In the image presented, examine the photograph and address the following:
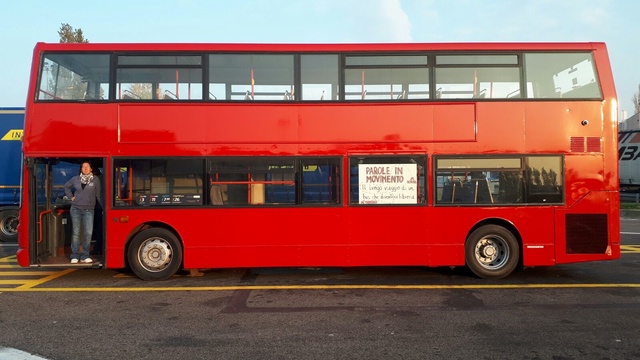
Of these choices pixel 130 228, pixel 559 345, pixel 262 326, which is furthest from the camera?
pixel 130 228

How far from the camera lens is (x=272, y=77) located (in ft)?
23.7

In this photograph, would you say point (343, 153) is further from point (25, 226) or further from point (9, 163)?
point (9, 163)

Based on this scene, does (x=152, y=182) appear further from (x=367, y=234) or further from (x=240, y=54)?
(x=367, y=234)

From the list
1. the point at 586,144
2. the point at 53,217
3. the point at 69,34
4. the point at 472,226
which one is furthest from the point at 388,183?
the point at 69,34

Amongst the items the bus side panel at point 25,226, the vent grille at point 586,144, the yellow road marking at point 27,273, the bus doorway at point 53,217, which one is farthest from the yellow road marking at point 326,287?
the vent grille at point 586,144

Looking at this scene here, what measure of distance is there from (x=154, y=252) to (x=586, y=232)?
24.4 feet

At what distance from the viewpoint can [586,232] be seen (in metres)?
7.18

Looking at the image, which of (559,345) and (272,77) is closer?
(559,345)

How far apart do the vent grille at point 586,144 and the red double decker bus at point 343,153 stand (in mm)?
38

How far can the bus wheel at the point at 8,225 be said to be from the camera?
11.5 m

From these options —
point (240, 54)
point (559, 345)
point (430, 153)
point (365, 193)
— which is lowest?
point (559, 345)

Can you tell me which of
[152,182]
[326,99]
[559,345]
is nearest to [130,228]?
[152,182]

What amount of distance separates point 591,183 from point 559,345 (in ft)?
12.7

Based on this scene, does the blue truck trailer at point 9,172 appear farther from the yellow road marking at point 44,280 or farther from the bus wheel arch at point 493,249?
the bus wheel arch at point 493,249
